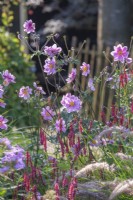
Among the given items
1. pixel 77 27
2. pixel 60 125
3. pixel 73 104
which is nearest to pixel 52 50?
pixel 73 104

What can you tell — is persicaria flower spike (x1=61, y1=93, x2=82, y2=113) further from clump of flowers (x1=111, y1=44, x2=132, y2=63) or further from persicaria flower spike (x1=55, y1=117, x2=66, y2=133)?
clump of flowers (x1=111, y1=44, x2=132, y2=63)

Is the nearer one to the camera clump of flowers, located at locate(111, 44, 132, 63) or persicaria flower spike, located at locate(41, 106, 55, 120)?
clump of flowers, located at locate(111, 44, 132, 63)

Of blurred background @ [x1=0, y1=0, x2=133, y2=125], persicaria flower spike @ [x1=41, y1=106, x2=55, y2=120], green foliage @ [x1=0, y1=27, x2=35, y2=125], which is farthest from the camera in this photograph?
blurred background @ [x1=0, y1=0, x2=133, y2=125]

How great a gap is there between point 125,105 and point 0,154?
810 millimetres

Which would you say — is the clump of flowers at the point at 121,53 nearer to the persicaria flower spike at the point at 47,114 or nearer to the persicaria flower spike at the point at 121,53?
the persicaria flower spike at the point at 121,53

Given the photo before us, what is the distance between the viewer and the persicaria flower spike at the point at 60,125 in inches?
153

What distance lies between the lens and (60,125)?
3.88m

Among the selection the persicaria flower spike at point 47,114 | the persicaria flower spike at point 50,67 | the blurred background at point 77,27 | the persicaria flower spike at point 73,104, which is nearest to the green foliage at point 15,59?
the blurred background at point 77,27

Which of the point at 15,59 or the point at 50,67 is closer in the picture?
the point at 50,67

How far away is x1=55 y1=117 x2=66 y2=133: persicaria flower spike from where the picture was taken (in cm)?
388

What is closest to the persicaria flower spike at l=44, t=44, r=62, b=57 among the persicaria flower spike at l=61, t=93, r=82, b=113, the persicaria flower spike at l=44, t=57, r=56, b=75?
the persicaria flower spike at l=44, t=57, r=56, b=75

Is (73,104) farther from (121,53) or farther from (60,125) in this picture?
(121,53)

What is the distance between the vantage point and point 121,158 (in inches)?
140

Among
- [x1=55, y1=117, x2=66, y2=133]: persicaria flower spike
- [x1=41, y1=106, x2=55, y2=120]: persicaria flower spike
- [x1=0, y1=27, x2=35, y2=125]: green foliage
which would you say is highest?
[x1=0, y1=27, x2=35, y2=125]: green foliage
